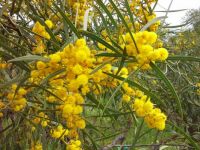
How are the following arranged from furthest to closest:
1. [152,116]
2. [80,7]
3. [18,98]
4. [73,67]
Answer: [80,7], [18,98], [152,116], [73,67]

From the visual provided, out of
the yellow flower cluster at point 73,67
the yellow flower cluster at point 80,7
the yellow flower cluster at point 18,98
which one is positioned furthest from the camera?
the yellow flower cluster at point 80,7

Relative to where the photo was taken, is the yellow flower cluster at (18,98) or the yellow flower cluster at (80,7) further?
the yellow flower cluster at (80,7)

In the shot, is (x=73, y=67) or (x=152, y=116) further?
(x=152, y=116)

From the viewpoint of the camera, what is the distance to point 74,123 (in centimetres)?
85

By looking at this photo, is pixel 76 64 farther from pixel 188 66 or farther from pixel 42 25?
pixel 188 66

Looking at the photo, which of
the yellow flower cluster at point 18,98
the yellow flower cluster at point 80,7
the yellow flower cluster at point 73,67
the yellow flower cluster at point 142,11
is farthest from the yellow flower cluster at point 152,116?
the yellow flower cluster at point 142,11

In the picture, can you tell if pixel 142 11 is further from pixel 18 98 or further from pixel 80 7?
pixel 18 98

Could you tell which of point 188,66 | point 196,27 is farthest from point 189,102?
point 196,27

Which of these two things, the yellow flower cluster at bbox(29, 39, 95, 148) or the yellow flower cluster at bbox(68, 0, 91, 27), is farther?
the yellow flower cluster at bbox(68, 0, 91, 27)

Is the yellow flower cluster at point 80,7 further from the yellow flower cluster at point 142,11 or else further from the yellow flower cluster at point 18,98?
the yellow flower cluster at point 18,98

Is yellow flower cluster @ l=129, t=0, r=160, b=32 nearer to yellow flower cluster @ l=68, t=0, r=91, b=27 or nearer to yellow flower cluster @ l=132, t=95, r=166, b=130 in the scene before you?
yellow flower cluster @ l=68, t=0, r=91, b=27

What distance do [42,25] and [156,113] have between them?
31 cm

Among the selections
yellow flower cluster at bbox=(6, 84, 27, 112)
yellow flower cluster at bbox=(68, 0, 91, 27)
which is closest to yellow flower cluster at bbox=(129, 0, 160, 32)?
yellow flower cluster at bbox=(68, 0, 91, 27)

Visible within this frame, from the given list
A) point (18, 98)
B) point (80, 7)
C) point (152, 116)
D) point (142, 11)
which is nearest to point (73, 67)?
point (152, 116)
